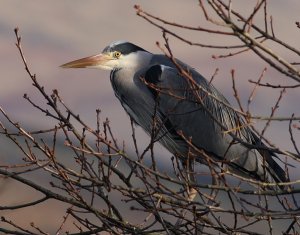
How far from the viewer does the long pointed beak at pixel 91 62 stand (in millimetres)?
6942

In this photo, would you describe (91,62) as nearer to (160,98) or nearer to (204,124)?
(160,98)

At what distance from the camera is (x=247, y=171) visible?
7.14 metres

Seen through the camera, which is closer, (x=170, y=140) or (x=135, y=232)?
(x=135, y=232)

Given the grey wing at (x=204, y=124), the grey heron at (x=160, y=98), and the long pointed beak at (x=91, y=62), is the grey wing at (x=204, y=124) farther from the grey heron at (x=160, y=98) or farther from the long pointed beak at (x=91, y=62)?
the long pointed beak at (x=91, y=62)

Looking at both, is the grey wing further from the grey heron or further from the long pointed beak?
the long pointed beak

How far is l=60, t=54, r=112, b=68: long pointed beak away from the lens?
22.8ft

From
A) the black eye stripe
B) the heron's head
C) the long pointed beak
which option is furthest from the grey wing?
the long pointed beak

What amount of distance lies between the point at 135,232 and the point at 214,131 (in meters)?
3.10

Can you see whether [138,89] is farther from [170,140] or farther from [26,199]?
[26,199]

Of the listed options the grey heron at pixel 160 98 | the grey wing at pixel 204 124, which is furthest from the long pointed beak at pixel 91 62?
the grey wing at pixel 204 124

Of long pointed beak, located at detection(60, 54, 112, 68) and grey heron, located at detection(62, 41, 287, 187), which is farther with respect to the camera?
grey heron, located at detection(62, 41, 287, 187)

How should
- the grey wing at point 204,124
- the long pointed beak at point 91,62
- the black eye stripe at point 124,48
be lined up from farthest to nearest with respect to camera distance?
the black eye stripe at point 124,48, the grey wing at point 204,124, the long pointed beak at point 91,62

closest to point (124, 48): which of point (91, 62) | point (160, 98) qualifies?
point (91, 62)

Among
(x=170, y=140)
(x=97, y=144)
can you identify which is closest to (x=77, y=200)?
(x=97, y=144)
